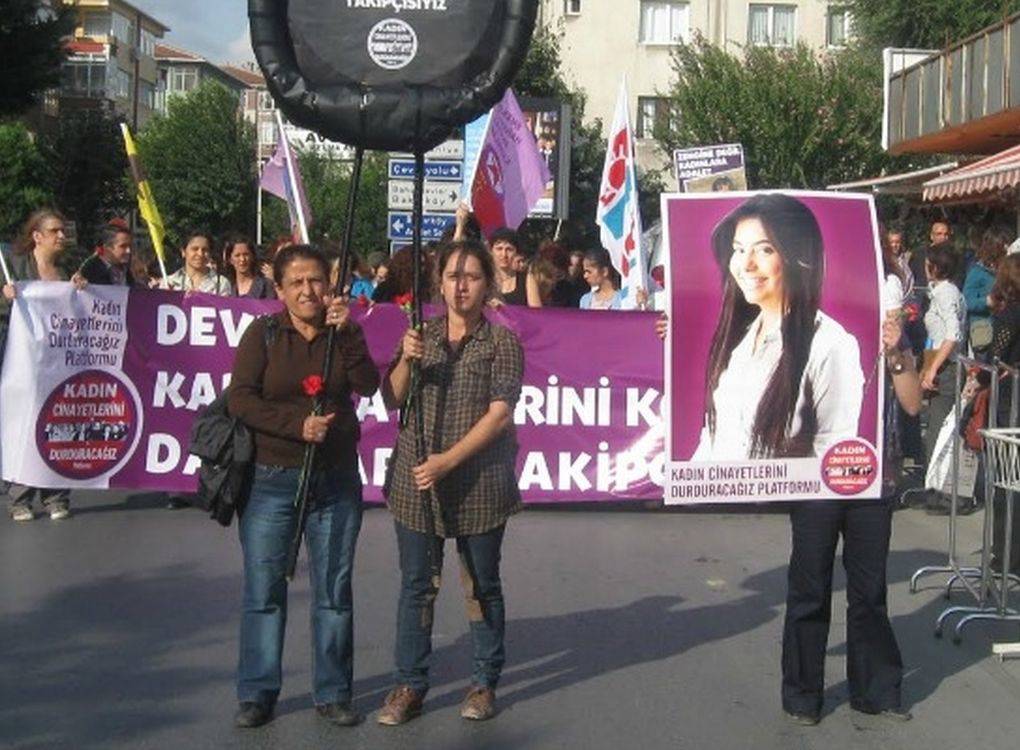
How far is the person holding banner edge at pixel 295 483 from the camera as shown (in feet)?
20.4

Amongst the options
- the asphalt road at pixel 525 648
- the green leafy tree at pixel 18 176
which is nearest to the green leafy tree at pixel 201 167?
the green leafy tree at pixel 18 176

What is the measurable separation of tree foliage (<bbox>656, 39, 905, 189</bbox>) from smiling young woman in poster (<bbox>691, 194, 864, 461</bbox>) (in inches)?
1376

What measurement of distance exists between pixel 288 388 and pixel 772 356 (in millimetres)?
1816

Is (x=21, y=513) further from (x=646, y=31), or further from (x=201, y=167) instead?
(x=201, y=167)

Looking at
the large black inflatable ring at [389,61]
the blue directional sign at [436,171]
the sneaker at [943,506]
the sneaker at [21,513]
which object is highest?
the blue directional sign at [436,171]

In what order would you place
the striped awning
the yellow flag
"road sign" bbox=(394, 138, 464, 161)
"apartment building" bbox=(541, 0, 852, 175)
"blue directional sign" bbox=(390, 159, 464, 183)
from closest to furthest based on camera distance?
the yellow flag, the striped awning, "blue directional sign" bbox=(390, 159, 464, 183), "road sign" bbox=(394, 138, 464, 161), "apartment building" bbox=(541, 0, 852, 175)

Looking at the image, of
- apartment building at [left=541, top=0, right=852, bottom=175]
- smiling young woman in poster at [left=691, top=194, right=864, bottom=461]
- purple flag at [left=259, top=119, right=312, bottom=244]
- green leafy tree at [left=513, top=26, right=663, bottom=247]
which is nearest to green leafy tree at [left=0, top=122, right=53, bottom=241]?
green leafy tree at [left=513, top=26, right=663, bottom=247]

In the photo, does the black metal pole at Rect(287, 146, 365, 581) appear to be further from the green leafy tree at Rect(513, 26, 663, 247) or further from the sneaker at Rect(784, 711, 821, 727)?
the green leafy tree at Rect(513, 26, 663, 247)

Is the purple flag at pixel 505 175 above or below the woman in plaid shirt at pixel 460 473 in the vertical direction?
above

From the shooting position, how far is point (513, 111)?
48.2ft

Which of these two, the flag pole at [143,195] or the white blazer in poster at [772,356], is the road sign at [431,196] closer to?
the flag pole at [143,195]

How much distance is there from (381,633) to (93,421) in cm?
400

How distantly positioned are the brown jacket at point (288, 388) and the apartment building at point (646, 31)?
45.9 meters

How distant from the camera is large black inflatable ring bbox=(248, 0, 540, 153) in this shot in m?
6.23
